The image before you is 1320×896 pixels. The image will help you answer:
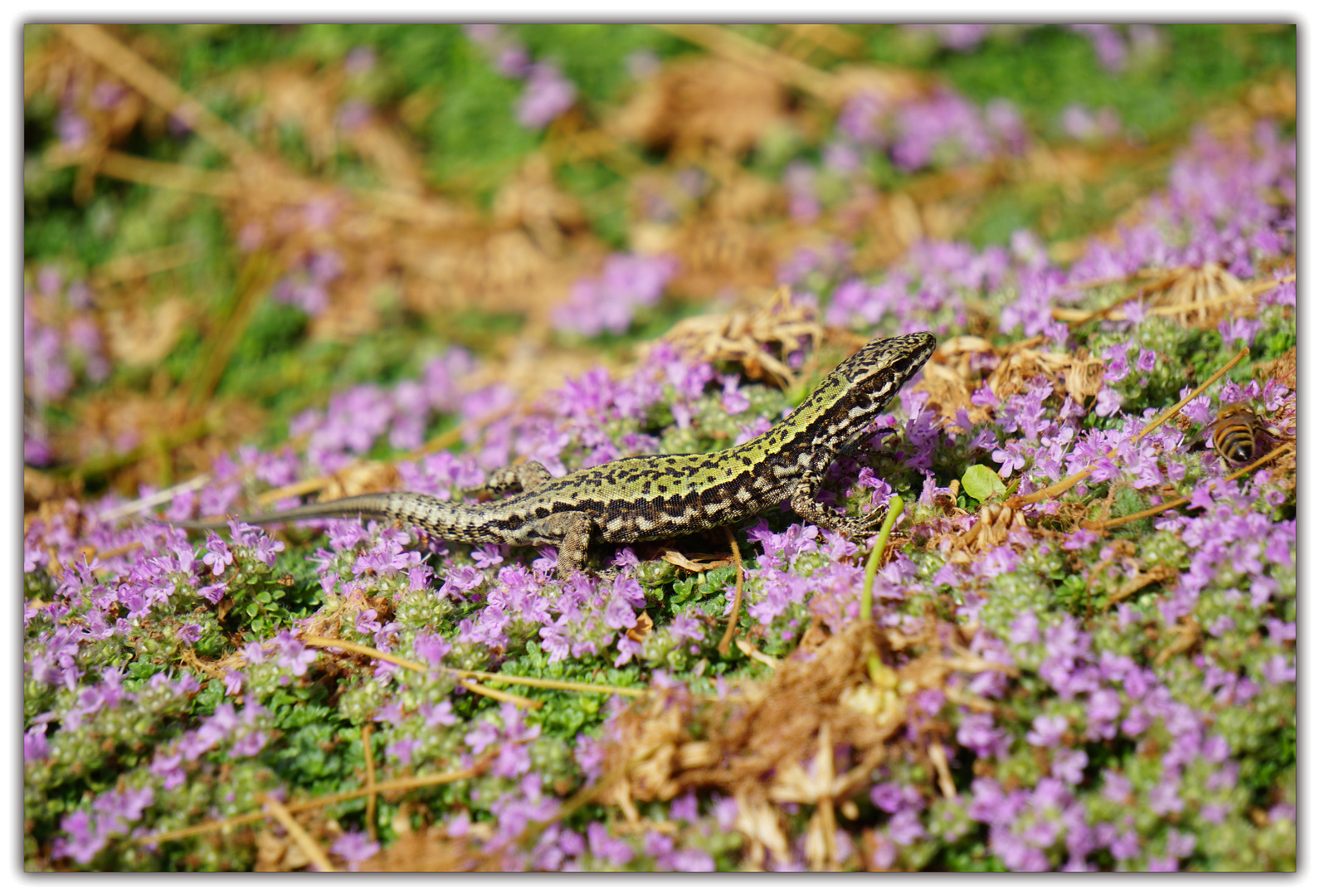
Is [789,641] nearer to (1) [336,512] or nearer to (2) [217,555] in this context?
(1) [336,512]

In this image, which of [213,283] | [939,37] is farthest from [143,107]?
[939,37]

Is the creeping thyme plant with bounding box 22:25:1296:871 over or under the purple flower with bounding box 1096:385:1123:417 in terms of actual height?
under

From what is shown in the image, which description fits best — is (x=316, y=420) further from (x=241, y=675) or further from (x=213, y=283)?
(x=241, y=675)

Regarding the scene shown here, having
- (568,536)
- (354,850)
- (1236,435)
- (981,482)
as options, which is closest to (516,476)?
(568,536)

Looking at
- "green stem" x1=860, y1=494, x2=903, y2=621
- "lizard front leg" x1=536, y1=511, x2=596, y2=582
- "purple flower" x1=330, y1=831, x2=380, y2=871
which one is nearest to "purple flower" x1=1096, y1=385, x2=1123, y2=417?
"green stem" x1=860, y1=494, x2=903, y2=621

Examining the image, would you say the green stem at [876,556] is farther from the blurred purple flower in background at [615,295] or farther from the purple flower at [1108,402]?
the blurred purple flower in background at [615,295]

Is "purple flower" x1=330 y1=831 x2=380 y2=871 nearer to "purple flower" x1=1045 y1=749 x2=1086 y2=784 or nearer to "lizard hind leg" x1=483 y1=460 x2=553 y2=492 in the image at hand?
"lizard hind leg" x1=483 y1=460 x2=553 y2=492
